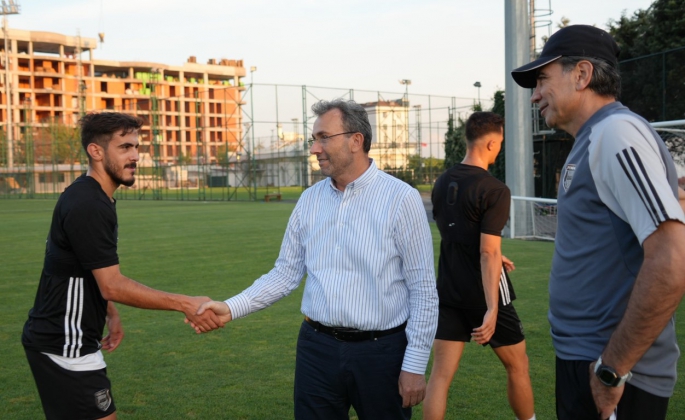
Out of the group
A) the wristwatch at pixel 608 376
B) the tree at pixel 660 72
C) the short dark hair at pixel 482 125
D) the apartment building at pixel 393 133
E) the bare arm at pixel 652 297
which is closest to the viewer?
the bare arm at pixel 652 297

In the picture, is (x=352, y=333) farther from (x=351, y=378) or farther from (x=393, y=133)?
(x=393, y=133)

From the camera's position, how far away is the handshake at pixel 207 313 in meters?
3.82

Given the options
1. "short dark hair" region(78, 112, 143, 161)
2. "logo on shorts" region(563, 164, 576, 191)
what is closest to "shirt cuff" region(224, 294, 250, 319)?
"short dark hair" region(78, 112, 143, 161)

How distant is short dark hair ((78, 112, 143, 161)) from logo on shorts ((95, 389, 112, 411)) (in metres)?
1.30

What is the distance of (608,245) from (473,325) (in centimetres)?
247

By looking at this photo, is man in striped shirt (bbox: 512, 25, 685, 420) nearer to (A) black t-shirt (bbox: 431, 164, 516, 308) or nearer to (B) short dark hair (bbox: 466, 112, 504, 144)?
(A) black t-shirt (bbox: 431, 164, 516, 308)

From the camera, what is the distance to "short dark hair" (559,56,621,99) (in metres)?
2.52

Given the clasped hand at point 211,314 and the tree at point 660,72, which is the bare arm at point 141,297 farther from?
the tree at point 660,72

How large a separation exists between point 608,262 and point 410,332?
4.09 feet

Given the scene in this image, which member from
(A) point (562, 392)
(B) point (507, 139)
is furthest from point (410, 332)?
(B) point (507, 139)

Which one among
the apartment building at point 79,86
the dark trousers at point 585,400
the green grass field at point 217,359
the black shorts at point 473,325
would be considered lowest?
the green grass field at point 217,359

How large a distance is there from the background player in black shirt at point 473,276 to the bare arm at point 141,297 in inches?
61.6

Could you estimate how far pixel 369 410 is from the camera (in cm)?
343

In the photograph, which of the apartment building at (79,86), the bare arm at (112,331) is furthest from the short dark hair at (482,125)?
the apartment building at (79,86)
